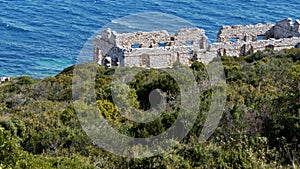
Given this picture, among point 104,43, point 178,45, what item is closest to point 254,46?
point 178,45

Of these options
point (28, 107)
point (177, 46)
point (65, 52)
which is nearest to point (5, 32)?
point (65, 52)

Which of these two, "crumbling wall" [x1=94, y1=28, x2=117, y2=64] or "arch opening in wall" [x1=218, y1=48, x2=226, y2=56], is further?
"arch opening in wall" [x1=218, y1=48, x2=226, y2=56]

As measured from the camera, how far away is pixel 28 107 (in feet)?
84.3

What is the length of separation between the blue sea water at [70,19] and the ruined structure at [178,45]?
22.0 metres

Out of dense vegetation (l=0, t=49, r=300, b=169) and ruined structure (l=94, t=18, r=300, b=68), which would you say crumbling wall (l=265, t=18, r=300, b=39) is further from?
dense vegetation (l=0, t=49, r=300, b=169)

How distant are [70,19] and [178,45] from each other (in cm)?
4566

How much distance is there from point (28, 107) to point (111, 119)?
541 cm

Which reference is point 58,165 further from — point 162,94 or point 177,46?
point 177,46

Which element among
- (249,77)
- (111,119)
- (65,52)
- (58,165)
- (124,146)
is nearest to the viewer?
(58,165)

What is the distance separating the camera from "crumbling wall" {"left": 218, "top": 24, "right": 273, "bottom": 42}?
142ft

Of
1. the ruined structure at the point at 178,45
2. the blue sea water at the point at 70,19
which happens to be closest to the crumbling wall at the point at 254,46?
the ruined structure at the point at 178,45

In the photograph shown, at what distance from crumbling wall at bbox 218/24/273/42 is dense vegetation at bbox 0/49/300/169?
13.0 meters

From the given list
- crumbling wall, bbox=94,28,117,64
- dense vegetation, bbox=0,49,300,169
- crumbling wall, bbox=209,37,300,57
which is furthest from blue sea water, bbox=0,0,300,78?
dense vegetation, bbox=0,49,300,169

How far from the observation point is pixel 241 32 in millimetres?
43750
